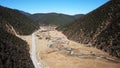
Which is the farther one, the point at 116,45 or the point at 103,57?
the point at 116,45

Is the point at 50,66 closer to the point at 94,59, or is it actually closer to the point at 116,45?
the point at 94,59

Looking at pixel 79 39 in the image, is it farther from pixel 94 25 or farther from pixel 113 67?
pixel 113 67

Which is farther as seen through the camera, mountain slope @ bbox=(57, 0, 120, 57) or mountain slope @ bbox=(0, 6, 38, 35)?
mountain slope @ bbox=(0, 6, 38, 35)

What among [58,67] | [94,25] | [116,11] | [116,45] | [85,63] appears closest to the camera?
[58,67]

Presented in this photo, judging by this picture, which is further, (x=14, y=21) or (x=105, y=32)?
(x=14, y=21)

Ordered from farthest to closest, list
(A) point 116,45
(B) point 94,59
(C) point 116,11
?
1. (C) point 116,11
2. (A) point 116,45
3. (B) point 94,59

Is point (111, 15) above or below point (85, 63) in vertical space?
above

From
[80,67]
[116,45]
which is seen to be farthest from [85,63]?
[116,45]

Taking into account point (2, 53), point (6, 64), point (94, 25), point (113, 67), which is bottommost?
point (113, 67)

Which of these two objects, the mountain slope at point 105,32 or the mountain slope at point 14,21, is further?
the mountain slope at point 14,21

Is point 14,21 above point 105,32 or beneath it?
above
